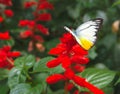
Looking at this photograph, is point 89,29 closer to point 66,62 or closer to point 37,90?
point 66,62

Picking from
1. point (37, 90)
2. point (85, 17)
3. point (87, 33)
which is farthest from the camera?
point (85, 17)

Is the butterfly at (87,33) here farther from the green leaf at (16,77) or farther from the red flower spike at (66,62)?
the green leaf at (16,77)

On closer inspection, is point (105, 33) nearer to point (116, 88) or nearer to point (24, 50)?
point (24, 50)

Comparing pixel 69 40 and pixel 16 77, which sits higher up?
pixel 69 40

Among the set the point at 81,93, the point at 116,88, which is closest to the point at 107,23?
the point at 116,88

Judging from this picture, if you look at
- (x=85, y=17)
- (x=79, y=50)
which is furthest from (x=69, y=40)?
(x=85, y=17)

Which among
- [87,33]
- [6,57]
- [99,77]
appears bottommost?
[99,77]

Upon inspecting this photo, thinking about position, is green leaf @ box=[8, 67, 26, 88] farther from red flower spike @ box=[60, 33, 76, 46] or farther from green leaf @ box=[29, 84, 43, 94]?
red flower spike @ box=[60, 33, 76, 46]
